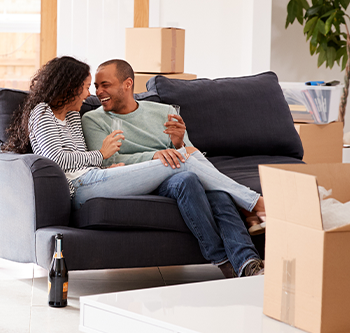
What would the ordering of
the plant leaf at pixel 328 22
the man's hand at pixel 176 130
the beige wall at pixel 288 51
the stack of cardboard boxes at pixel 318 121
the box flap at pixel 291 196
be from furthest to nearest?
the beige wall at pixel 288 51
the plant leaf at pixel 328 22
the stack of cardboard boxes at pixel 318 121
the man's hand at pixel 176 130
the box flap at pixel 291 196

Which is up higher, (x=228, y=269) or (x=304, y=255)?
(x=304, y=255)

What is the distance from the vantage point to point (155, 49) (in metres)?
3.49

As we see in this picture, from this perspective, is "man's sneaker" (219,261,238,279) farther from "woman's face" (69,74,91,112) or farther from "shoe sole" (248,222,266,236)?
"woman's face" (69,74,91,112)

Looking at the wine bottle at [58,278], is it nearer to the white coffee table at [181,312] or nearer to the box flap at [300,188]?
the white coffee table at [181,312]

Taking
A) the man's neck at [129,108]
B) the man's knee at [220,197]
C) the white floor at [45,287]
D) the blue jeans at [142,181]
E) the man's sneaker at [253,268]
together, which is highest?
the man's neck at [129,108]

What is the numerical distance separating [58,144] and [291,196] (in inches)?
61.2

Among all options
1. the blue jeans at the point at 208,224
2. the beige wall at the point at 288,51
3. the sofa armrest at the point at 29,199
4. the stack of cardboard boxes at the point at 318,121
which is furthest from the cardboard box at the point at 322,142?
the sofa armrest at the point at 29,199

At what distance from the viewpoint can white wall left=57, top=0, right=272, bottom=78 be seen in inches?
175

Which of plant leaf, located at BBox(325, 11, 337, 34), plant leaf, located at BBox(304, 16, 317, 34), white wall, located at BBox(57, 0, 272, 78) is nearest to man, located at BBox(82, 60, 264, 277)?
white wall, located at BBox(57, 0, 272, 78)

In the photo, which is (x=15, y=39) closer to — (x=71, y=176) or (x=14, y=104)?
(x=14, y=104)

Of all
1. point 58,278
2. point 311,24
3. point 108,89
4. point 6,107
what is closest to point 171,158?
point 108,89

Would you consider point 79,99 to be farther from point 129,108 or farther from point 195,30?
point 195,30

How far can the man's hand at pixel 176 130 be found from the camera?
2.46m

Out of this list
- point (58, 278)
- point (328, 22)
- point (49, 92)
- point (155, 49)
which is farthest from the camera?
point (328, 22)
